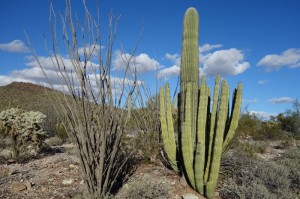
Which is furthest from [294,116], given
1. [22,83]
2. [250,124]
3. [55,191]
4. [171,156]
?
[22,83]

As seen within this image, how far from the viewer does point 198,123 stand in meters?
5.55

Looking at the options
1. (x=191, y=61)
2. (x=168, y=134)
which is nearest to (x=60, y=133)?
(x=168, y=134)

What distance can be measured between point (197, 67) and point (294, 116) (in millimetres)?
12172

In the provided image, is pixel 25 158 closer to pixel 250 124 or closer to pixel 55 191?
pixel 55 191

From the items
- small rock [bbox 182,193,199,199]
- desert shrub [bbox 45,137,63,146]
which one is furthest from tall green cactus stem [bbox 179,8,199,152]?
desert shrub [bbox 45,137,63,146]

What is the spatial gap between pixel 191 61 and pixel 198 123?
3.51ft

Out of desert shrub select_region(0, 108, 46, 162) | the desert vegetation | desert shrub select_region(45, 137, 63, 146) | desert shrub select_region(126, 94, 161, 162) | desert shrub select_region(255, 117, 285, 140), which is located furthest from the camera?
desert shrub select_region(255, 117, 285, 140)

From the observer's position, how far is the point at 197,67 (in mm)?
5914

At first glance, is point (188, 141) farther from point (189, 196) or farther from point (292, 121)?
point (292, 121)

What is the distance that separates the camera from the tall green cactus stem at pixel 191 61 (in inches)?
225

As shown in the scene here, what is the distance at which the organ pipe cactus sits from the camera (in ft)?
17.7

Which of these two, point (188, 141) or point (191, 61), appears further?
point (191, 61)

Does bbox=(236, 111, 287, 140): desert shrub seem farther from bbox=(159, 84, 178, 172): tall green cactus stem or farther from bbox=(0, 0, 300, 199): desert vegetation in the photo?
bbox=(159, 84, 178, 172): tall green cactus stem

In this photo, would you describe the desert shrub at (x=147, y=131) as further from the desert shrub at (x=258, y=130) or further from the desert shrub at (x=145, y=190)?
the desert shrub at (x=258, y=130)
